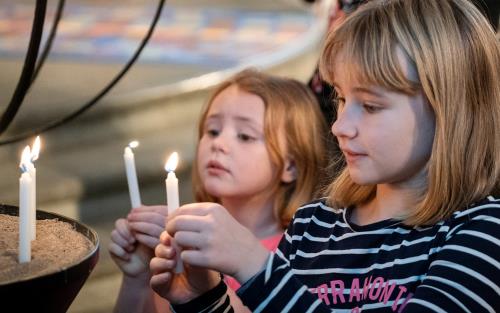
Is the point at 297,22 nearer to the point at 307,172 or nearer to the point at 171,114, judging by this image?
the point at 171,114

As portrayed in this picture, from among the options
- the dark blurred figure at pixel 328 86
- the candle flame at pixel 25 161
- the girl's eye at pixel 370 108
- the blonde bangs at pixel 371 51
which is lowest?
the dark blurred figure at pixel 328 86

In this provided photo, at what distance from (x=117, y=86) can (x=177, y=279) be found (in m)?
2.40

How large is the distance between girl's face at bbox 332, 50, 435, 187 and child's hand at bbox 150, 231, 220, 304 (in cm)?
25

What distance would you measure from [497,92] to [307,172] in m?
0.78

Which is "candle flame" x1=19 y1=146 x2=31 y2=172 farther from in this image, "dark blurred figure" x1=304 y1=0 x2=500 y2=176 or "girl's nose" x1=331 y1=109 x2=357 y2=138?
"dark blurred figure" x1=304 y1=0 x2=500 y2=176

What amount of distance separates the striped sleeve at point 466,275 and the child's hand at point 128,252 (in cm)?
57

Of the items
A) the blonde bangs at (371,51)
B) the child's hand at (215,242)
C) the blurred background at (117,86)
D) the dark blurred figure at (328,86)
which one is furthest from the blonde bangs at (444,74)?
the blurred background at (117,86)

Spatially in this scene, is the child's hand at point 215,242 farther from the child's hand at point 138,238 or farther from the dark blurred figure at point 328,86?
the dark blurred figure at point 328,86

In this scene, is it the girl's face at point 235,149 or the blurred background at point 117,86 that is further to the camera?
the blurred background at point 117,86

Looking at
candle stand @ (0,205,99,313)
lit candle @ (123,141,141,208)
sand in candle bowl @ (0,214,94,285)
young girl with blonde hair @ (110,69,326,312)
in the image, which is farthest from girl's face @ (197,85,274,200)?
candle stand @ (0,205,99,313)

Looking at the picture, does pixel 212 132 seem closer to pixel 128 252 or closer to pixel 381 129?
pixel 128 252

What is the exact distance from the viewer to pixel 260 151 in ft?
6.82

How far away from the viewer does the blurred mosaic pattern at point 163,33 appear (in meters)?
4.45

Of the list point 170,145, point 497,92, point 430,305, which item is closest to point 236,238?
point 430,305
